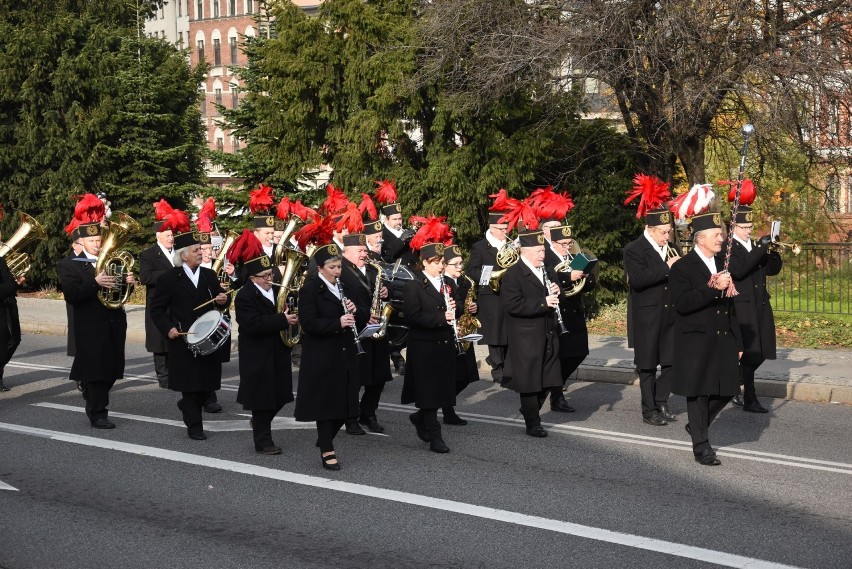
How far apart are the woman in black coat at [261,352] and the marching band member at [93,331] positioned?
1981mm

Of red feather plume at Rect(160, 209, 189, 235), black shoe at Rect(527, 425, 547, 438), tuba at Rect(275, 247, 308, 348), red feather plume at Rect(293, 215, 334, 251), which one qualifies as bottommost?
black shoe at Rect(527, 425, 547, 438)

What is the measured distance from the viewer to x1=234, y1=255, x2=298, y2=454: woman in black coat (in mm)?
10359

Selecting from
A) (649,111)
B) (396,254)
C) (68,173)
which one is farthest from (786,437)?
(68,173)

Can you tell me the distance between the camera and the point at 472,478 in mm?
9461

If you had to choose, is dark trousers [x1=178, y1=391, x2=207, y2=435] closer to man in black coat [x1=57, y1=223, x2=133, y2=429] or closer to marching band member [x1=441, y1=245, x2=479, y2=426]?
man in black coat [x1=57, y1=223, x2=133, y2=429]

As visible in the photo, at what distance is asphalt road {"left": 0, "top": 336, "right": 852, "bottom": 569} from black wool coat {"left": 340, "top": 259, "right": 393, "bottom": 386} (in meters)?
0.56

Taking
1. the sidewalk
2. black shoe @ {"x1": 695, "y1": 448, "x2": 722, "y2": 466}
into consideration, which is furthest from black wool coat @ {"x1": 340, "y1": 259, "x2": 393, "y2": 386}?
the sidewalk

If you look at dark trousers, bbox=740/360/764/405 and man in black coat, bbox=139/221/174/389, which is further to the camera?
man in black coat, bbox=139/221/174/389

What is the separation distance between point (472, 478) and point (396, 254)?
6.30 metres

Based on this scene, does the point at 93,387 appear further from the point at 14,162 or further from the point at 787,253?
the point at 14,162

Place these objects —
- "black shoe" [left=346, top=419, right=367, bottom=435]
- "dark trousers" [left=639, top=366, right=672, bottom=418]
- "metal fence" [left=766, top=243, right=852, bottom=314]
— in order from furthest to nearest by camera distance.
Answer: "metal fence" [left=766, top=243, right=852, bottom=314]
"dark trousers" [left=639, top=366, right=672, bottom=418]
"black shoe" [left=346, top=419, right=367, bottom=435]

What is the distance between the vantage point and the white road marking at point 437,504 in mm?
7289

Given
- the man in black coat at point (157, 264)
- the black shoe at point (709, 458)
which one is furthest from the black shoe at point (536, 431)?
the man in black coat at point (157, 264)

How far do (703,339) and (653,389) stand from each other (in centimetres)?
213
